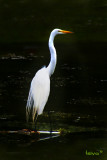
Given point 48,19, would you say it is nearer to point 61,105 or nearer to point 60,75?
point 60,75

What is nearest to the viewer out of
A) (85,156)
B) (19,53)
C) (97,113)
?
(85,156)

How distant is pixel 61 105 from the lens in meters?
8.18

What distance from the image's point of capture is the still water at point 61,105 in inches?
231

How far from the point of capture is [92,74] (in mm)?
10484

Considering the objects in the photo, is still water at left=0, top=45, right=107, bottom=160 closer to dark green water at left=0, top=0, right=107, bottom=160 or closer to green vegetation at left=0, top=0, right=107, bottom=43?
dark green water at left=0, top=0, right=107, bottom=160

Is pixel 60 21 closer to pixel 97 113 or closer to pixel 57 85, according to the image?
pixel 57 85

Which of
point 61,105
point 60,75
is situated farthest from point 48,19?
point 61,105

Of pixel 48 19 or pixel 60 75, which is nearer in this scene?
pixel 60 75

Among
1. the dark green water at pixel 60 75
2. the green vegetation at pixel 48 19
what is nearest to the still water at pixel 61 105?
the dark green water at pixel 60 75

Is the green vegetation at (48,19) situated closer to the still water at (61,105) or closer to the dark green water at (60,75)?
the dark green water at (60,75)

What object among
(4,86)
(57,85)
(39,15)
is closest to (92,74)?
(57,85)

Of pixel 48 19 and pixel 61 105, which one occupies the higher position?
pixel 48 19

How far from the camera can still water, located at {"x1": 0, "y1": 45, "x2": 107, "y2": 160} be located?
5.86 meters

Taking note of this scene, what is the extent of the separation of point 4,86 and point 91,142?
4102 mm
